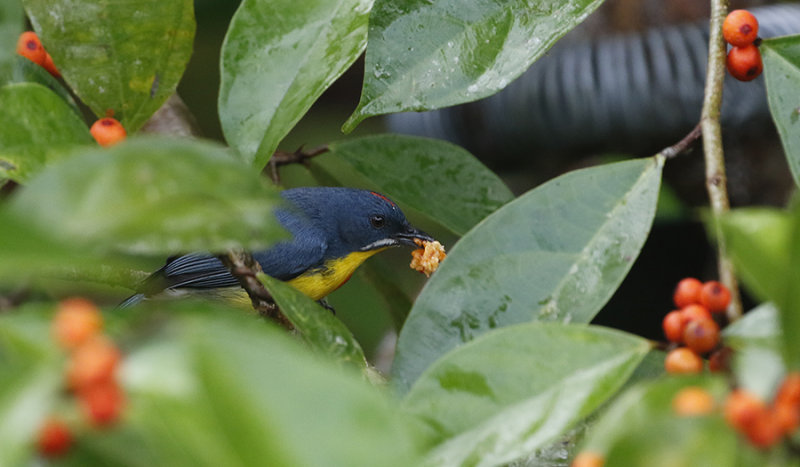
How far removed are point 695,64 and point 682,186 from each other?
0.79m

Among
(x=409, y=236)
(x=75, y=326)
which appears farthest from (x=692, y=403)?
(x=409, y=236)

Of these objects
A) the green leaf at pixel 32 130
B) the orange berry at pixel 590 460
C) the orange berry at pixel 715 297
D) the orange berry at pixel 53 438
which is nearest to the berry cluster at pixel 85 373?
the orange berry at pixel 53 438

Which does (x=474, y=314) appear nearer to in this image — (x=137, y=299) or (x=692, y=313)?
(x=692, y=313)

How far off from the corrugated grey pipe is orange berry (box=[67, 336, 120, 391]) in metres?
3.45

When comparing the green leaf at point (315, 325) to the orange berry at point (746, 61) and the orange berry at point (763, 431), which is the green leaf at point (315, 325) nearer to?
the orange berry at point (763, 431)

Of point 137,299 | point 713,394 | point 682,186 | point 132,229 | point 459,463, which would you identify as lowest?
point 682,186

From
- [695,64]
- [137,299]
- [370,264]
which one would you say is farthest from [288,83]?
[695,64]

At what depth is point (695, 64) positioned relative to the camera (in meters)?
3.75

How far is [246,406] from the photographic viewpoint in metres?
0.53

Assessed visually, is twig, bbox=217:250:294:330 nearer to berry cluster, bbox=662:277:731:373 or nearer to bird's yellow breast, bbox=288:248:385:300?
berry cluster, bbox=662:277:731:373

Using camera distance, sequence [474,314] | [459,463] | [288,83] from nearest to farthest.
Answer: [459,463], [474,314], [288,83]

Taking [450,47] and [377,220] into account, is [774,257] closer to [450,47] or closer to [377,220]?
[450,47]

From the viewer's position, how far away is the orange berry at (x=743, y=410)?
22.8 inches

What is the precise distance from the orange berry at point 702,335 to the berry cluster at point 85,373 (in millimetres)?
511
